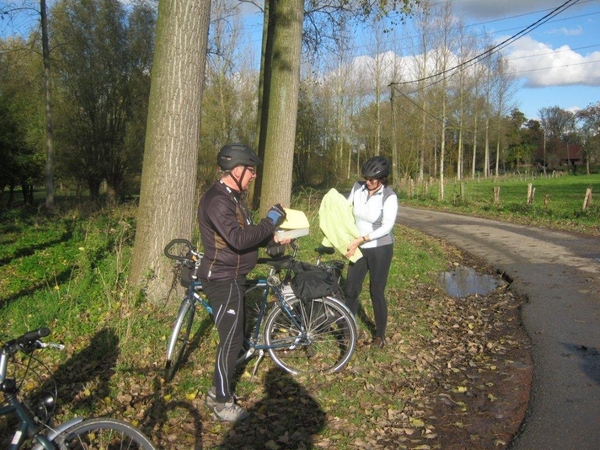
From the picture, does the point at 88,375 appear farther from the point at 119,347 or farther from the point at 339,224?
the point at 339,224

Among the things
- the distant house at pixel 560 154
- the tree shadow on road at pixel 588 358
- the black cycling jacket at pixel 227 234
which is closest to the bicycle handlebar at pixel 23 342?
the black cycling jacket at pixel 227 234

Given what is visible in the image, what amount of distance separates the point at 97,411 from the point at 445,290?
6.54 m

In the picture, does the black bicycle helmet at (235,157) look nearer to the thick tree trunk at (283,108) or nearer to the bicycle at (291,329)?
the bicycle at (291,329)

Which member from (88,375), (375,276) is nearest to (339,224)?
(375,276)

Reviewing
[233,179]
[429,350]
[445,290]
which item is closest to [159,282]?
[233,179]

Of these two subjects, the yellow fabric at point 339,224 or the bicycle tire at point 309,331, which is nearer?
the bicycle tire at point 309,331

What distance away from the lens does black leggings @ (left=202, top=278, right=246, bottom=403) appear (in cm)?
434

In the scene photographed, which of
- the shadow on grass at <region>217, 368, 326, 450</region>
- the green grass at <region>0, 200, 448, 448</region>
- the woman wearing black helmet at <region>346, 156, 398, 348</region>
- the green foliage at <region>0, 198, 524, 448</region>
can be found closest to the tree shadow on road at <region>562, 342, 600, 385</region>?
the green foliage at <region>0, 198, 524, 448</region>

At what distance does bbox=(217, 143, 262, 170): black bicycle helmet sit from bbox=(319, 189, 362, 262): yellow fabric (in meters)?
1.74

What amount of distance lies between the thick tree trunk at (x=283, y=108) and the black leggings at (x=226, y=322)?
18.2 feet

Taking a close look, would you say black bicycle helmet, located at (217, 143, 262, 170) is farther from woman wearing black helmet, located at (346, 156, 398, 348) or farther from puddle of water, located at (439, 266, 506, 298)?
puddle of water, located at (439, 266, 506, 298)

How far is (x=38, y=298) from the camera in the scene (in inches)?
264

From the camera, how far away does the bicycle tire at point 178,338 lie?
488 centimetres

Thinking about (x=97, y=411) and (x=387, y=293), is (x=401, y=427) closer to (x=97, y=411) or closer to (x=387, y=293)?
(x=97, y=411)
